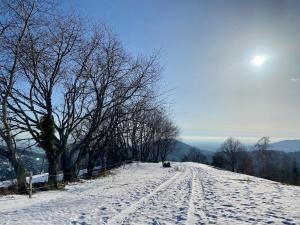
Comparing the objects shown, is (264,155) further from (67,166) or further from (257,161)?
(67,166)

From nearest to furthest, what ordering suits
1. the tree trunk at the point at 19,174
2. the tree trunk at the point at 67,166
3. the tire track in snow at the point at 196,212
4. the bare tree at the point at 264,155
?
the tire track in snow at the point at 196,212
the tree trunk at the point at 19,174
the tree trunk at the point at 67,166
the bare tree at the point at 264,155

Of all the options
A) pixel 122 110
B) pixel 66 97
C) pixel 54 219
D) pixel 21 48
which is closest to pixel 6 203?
pixel 54 219

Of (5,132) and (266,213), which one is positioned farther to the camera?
(5,132)

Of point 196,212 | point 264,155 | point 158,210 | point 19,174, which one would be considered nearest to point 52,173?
point 19,174

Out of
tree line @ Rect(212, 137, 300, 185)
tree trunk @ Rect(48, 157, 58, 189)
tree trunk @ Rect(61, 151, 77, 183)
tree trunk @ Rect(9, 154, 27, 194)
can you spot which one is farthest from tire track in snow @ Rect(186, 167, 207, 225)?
tree line @ Rect(212, 137, 300, 185)

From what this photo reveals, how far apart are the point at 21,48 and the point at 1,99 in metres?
3.47

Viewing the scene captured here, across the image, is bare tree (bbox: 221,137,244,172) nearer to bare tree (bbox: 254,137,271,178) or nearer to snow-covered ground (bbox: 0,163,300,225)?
bare tree (bbox: 254,137,271,178)

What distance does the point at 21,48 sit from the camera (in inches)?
781

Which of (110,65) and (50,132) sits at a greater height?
(110,65)

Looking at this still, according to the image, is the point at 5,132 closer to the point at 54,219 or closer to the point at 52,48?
the point at 52,48

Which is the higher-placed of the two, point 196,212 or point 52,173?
point 52,173

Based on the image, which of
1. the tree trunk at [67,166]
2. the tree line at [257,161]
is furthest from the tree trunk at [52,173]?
the tree line at [257,161]

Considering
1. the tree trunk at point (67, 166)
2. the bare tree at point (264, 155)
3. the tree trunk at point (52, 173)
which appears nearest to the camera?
the tree trunk at point (52, 173)

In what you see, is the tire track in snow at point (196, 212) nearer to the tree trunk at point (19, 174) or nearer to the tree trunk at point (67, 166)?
the tree trunk at point (19, 174)
